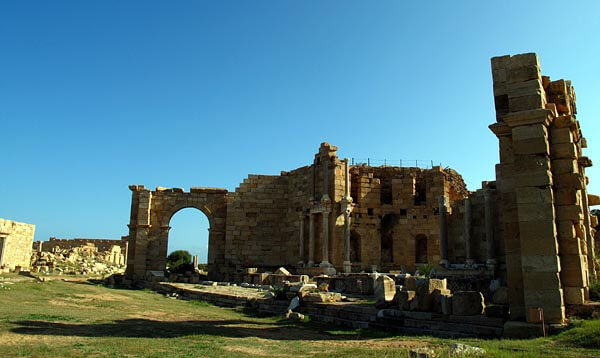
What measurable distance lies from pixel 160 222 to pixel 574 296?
22556mm

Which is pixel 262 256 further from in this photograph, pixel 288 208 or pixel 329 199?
pixel 329 199

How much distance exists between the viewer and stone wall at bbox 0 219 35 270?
89.5 feet

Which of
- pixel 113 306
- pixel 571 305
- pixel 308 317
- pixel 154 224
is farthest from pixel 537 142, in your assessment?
pixel 154 224

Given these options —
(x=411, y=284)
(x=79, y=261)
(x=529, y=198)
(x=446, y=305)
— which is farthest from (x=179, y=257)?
(x=529, y=198)

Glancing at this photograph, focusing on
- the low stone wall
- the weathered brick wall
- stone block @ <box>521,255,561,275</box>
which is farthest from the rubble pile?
stone block @ <box>521,255,561,275</box>

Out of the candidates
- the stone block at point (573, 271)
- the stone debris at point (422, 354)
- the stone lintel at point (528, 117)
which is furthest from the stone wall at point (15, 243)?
the stone block at point (573, 271)

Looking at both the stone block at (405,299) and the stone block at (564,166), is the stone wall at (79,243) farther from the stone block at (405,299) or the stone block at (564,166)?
the stone block at (564,166)

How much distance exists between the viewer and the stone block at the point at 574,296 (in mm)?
8672

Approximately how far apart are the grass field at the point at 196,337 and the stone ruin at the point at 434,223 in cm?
139

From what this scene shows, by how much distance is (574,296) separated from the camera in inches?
343

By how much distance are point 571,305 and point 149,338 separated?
295 inches

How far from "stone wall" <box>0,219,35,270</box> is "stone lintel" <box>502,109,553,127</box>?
27140 mm

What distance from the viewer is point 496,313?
30.9 ft

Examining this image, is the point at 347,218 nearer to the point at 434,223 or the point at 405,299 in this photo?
the point at 434,223
